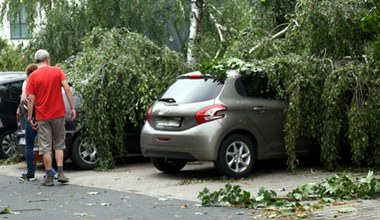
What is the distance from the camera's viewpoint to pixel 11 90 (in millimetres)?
16656

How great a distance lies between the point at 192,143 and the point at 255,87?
149cm

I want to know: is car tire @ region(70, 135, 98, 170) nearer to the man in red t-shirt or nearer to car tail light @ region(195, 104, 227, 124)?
the man in red t-shirt

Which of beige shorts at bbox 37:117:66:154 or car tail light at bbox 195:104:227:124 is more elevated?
car tail light at bbox 195:104:227:124

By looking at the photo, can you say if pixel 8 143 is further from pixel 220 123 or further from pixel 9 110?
pixel 220 123

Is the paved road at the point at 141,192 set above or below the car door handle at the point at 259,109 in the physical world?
below

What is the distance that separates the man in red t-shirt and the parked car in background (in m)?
4.14

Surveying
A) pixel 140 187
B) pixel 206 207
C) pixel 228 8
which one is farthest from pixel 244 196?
pixel 228 8

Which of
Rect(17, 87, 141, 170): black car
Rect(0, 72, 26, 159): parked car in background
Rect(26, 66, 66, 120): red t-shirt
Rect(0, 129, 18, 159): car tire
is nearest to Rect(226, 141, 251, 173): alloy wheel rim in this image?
Rect(26, 66, 66, 120): red t-shirt

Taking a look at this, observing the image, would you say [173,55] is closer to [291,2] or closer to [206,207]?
[291,2]

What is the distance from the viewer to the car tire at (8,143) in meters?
16.7

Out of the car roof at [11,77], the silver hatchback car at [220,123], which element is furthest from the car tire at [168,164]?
the car roof at [11,77]

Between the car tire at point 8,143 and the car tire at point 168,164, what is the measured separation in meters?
3.98

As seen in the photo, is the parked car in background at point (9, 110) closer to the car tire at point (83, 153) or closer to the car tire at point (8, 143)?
the car tire at point (8, 143)

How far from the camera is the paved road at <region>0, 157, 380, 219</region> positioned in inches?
368
